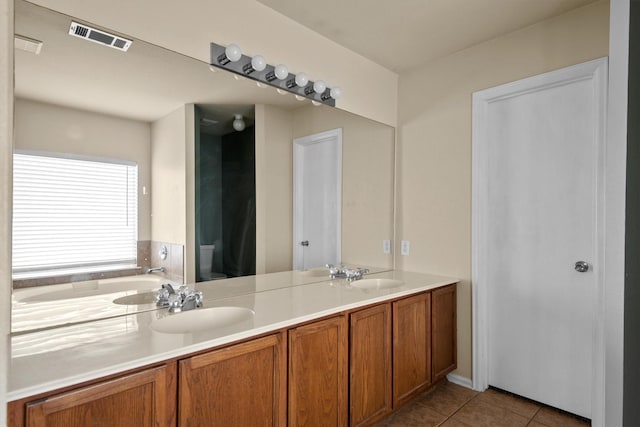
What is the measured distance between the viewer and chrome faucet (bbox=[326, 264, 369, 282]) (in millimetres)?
2486

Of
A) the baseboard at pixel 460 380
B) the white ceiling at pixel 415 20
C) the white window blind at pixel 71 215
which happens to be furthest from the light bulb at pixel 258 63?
the baseboard at pixel 460 380

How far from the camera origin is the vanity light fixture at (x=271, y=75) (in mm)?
1866

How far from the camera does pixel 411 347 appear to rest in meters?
2.23

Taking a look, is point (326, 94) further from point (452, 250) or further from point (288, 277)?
point (452, 250)

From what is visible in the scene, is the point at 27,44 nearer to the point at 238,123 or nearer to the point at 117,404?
the point at 238,123

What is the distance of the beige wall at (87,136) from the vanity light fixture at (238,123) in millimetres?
449

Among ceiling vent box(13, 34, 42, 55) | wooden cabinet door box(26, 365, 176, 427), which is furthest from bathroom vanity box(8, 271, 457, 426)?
ceiling vent box(13, 34, 42, 55)

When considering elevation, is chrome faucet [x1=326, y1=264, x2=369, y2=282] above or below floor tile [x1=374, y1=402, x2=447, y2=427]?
above

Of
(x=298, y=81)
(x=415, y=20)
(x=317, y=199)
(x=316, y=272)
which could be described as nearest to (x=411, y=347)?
(x=316, y=272)

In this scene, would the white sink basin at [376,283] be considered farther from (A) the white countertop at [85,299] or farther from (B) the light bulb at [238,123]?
(B) the light bulb at [238,123]

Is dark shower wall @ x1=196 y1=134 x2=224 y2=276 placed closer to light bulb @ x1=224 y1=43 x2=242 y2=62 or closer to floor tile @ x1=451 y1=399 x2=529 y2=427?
light bulb @ x1=224 y1=43 x2=242 y2=62

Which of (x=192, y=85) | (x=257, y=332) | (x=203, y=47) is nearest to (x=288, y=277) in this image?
(x=257, y=332)

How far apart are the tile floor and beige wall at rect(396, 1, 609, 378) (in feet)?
0.79

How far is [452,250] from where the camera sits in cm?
263
